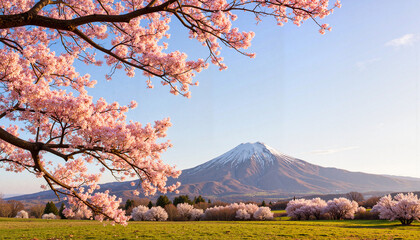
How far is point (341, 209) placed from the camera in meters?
50.0

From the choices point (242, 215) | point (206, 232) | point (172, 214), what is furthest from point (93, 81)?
point (172, 214)

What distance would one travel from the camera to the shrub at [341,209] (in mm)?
49656

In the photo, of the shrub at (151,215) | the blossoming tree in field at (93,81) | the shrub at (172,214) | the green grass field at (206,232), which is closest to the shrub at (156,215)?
the shrub at (151,215)

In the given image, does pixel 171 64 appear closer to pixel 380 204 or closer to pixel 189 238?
pixel 189 238

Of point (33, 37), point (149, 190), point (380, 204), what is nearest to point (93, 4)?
point (33, 37)

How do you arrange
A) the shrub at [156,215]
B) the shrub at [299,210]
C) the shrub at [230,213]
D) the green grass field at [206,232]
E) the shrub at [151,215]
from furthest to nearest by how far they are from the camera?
the shrub at [151,215], the shrub at [156,215], the shrub at [230,213], the shrub at [299,210], the green grass field at [206,232]

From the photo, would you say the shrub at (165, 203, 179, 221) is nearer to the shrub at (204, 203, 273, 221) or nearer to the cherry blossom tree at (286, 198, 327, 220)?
the shrub at (204, 203, 273, 221)

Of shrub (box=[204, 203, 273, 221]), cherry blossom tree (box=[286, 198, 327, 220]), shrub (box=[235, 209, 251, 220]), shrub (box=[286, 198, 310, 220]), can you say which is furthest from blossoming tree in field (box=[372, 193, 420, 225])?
shrub (box=[235, 209, 251, 220])

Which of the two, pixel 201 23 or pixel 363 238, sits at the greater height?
pixel 201 23

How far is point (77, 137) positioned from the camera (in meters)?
7.29

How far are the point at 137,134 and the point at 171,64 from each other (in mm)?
2005

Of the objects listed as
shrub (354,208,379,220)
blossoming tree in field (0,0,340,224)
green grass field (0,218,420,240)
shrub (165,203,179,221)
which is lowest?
shrub (165,203,179,221)

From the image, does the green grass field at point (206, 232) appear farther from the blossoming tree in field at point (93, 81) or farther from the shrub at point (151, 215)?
the shrub at point (151, 215)

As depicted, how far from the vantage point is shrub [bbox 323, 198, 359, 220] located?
49656 millimetres
